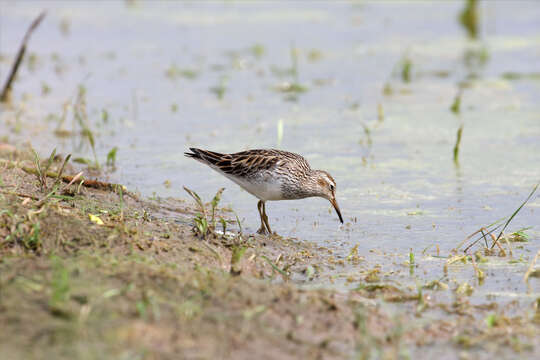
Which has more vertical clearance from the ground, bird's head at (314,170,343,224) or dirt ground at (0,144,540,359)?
bird's head at (314,170,343,224)

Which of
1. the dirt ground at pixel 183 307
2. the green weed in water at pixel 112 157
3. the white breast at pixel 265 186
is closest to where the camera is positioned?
the dirt ground at pixel 183 307

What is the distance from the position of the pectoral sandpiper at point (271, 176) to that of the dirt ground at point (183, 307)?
1.36m

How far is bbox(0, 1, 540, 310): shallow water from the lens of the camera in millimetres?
8156

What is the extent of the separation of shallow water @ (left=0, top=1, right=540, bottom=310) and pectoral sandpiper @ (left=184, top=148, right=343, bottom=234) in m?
0.33

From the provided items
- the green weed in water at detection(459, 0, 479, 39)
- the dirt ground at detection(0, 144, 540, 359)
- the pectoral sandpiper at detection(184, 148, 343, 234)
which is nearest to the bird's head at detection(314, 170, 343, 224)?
the pectoral sandpiper at detection(184, 148, 343, 234)

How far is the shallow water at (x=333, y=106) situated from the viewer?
816 cm

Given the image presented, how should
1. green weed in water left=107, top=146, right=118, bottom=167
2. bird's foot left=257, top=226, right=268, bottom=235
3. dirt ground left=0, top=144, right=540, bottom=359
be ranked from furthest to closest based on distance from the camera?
green weed in water left=107, top=146, right=118, bottom=167
bird's foot left=257, top=226, right=268, bottom=235
dirt ground left=0, top=144, right=540, bottom=359

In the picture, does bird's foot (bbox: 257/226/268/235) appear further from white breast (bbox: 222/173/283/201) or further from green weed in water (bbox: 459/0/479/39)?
green weed in water (bbox: 459/0/479/39)

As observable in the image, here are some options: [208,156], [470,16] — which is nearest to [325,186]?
[208,156]

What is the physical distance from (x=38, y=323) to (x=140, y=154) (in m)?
6.32

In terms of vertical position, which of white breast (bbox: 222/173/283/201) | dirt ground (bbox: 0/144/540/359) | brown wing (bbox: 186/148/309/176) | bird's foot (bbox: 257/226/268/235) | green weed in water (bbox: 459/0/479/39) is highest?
green weed in water (bbox: 459/0/479/39)

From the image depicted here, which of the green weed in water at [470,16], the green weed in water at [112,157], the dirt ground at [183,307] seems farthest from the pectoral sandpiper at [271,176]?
the green weed in water at [470,16]

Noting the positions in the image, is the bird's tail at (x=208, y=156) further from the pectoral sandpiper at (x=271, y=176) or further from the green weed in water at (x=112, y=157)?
the green weed in water at (x=112, y=157)

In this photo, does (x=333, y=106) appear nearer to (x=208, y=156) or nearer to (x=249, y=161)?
(x=208, y=156)
